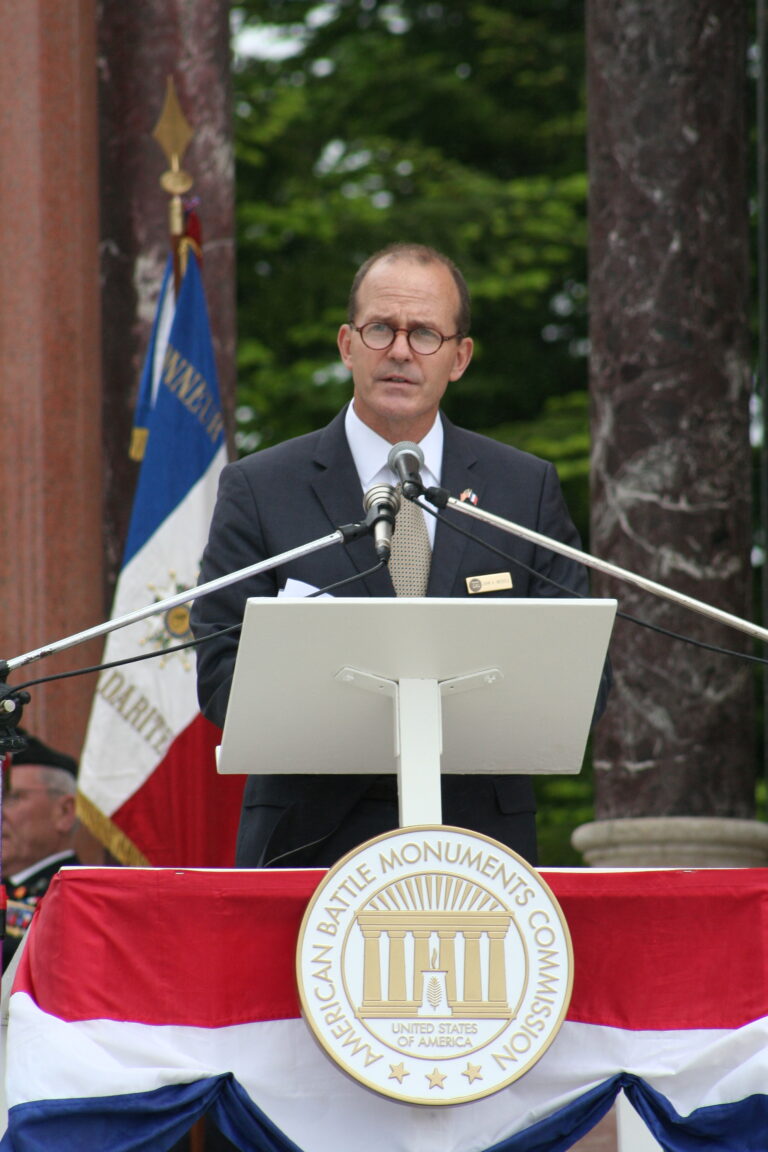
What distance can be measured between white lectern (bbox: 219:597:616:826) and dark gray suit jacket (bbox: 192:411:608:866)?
10.6 inches

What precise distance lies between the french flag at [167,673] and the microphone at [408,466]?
3174mm

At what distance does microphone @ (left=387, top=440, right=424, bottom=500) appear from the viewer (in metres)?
3.20

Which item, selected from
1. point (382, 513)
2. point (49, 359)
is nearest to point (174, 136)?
point (49, 359)

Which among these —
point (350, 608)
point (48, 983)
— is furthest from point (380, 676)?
point (48, 983)

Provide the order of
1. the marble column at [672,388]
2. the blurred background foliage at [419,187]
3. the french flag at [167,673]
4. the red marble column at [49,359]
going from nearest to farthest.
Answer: the french flag at [167,673]
the red marble column at [49,359]
the marble column at [672,388]
the blurred background foliage at [419,187]

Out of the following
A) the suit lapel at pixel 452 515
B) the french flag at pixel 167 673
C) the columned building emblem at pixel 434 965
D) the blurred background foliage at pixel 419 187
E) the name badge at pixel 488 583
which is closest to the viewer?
the columned building emblem at pixel 434 965

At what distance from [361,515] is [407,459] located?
64cm

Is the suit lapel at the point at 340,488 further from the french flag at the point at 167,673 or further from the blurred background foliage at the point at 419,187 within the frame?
the blurred background foliage at the point at 419,187

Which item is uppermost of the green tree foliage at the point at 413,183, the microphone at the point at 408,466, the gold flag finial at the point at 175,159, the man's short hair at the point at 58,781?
the green tree foliage at the point at 413,183

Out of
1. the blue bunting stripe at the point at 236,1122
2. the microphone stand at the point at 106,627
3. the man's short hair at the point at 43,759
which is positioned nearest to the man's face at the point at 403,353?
Result: the microphone stand at the point at 106,627

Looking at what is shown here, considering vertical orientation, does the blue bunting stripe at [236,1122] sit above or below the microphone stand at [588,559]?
below

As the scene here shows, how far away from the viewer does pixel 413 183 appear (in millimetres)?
12148

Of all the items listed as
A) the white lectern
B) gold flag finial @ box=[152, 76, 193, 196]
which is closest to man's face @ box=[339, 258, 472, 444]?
the white lectern

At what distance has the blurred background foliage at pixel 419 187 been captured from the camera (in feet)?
38.3
